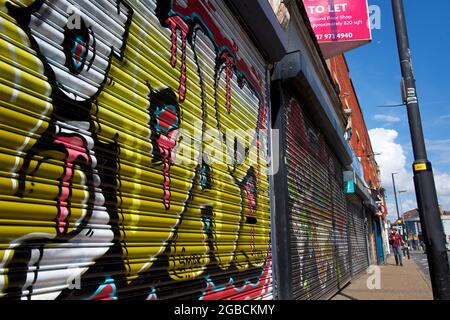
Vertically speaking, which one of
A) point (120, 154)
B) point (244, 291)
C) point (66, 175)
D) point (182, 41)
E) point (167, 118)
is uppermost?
point (182, 41)

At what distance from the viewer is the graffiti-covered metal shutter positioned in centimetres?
709

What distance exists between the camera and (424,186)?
6082 millimetres

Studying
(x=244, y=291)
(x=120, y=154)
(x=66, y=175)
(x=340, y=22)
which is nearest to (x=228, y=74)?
(x=120, y=154)

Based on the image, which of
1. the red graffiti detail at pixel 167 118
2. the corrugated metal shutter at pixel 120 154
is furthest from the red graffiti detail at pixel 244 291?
the red graffiti detail at pixel 167 118

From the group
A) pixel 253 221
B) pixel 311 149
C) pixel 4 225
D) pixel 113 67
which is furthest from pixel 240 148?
pixel 311 149

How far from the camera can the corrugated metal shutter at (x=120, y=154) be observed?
2.14 meters

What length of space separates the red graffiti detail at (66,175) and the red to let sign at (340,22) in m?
8.59

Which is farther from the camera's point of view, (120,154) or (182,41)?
(182,41)

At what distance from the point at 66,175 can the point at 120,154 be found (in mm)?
566

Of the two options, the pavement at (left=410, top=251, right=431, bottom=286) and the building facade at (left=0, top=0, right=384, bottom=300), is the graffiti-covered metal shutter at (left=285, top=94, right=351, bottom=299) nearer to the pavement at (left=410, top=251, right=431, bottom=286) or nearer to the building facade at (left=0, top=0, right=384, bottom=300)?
the building facade at (left=0, top=0, right=384, bottom=300)

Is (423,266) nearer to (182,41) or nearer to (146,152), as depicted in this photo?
(182,41)

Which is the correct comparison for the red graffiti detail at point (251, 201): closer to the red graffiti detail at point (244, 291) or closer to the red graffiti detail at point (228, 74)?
the red graffiti detail at point (244, 291)

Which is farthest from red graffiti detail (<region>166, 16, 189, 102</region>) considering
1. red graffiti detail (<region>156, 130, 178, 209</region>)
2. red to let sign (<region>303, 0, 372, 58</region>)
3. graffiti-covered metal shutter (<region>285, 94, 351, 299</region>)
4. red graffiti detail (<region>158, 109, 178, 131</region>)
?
red to let sign (<region>303, 0, 372, 58</region>)
